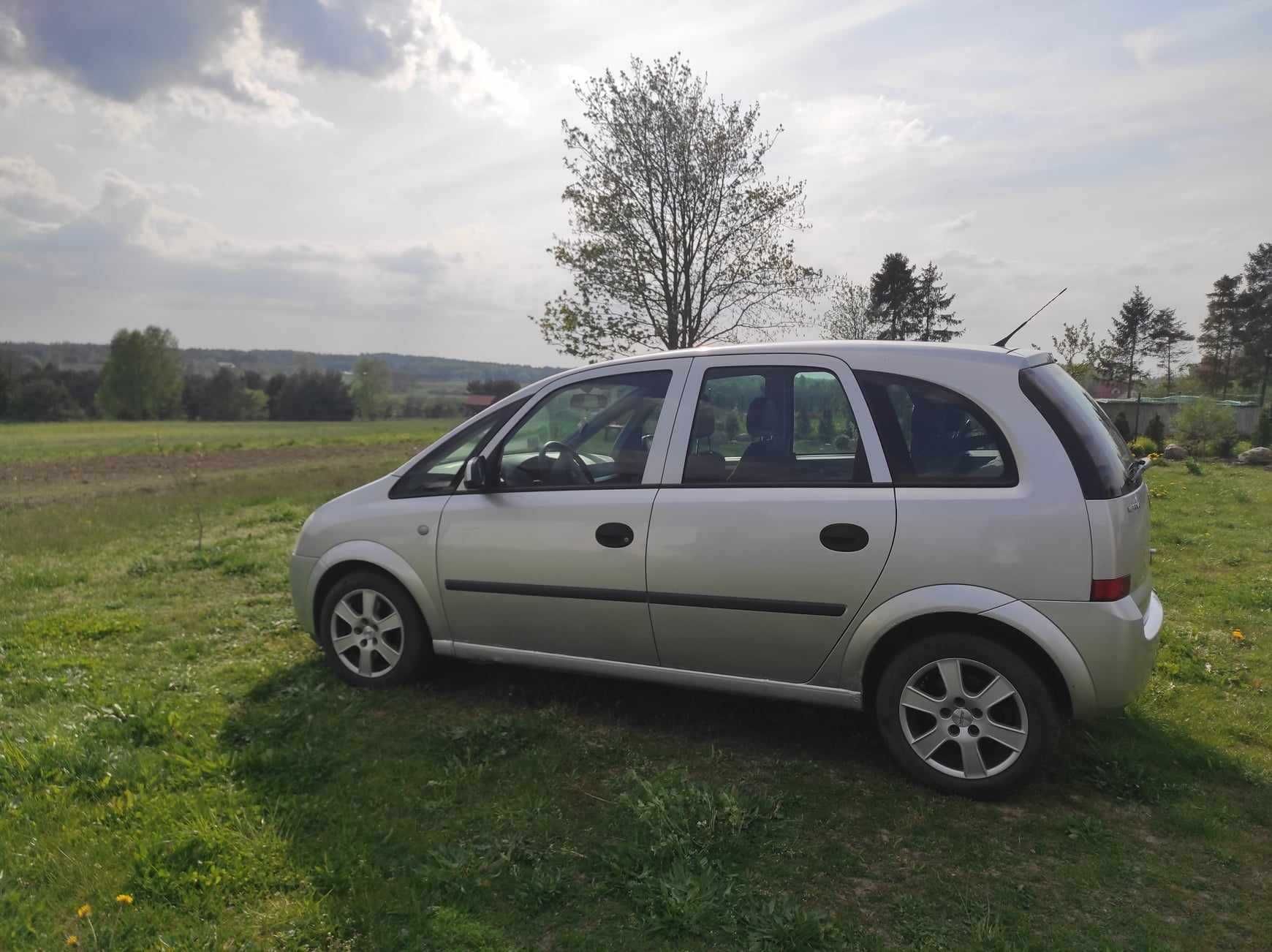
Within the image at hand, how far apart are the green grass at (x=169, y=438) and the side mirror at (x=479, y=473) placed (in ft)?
91.7

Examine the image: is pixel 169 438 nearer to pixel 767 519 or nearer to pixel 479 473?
pixel 479 473

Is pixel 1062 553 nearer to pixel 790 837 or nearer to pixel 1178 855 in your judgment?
pixel 1178 855

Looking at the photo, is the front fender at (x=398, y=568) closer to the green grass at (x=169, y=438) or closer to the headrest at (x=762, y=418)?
the headrest at (x=762, y=418)

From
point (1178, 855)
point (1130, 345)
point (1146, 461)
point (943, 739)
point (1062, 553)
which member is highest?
point (1130, 345)

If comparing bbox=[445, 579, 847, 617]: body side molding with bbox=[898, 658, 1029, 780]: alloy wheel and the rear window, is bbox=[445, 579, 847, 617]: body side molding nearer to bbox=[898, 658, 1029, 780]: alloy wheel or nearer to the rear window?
bbox=[898, 658, 1029, 780]: alloy wheel

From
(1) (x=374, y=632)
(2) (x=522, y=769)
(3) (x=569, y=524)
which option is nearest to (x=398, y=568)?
(1) (x=374, y=632)

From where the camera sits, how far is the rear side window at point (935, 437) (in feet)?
11.5

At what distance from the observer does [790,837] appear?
329cm

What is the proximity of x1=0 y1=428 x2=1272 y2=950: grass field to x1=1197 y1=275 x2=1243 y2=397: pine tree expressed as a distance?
53.8m

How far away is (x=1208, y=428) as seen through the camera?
23.5m

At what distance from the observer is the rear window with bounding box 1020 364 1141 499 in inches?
133

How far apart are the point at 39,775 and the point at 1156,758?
4.96m

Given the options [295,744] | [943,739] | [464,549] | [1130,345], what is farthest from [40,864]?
[1130,345]

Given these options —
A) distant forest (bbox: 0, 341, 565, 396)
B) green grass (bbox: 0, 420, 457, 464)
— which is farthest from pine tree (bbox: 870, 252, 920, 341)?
distant forest (bbox: 0, 341, 565, 396)
